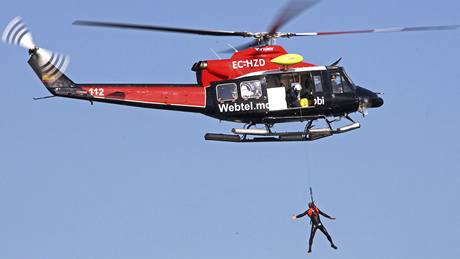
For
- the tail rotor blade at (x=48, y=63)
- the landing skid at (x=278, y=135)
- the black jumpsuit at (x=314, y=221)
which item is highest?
the tail rotor blade at (x=48, y=63)

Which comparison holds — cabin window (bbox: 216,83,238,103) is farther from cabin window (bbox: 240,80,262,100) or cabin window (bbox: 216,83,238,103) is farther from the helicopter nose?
the helicopter nose

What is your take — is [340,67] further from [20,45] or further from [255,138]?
[20,45]

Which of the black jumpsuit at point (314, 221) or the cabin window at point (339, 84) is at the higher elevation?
the cabin window at point (339, 84)

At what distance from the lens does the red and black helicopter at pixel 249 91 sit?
78.8 ft

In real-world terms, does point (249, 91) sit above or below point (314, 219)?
above

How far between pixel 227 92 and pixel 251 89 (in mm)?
619

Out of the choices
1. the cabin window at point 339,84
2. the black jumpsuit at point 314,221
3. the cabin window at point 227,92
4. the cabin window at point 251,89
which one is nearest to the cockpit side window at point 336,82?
the cabin window at point 339,84

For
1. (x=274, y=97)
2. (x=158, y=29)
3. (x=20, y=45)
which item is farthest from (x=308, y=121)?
(x=20, y=45)

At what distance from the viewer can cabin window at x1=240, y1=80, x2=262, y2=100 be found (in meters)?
24.4

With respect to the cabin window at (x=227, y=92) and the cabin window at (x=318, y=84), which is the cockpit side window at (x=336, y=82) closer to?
the cabin window at (x=318, y=84)

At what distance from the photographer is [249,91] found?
24.4 metres

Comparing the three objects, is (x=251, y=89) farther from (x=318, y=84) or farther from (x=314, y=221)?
(x=314, y=221)

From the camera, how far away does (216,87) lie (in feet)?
80.2

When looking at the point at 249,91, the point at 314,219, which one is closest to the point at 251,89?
the point at 249,91
